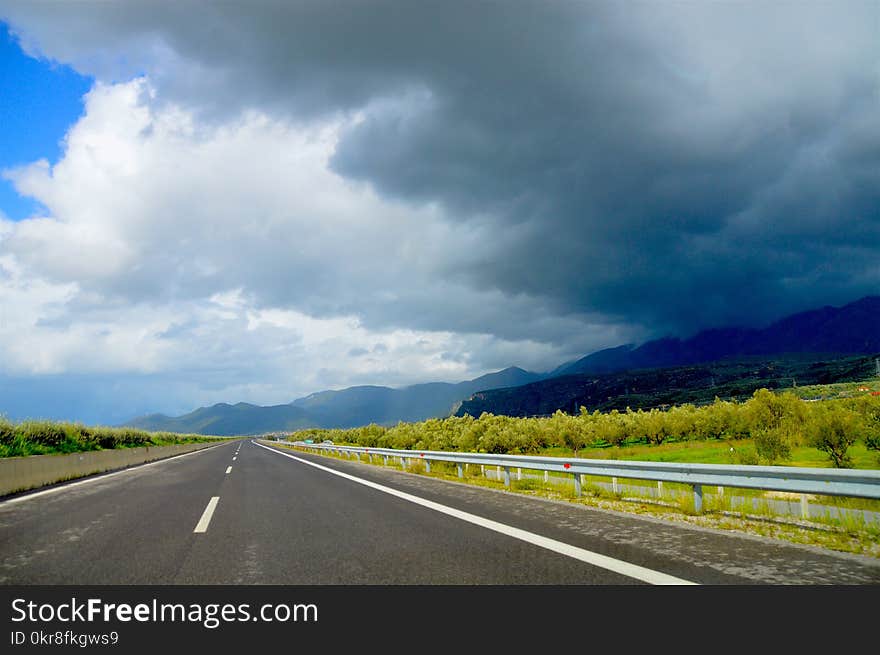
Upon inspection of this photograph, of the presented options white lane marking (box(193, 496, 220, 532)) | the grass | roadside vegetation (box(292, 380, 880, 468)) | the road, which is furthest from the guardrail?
roadside vegetation (box(292, 380, 880, 468))

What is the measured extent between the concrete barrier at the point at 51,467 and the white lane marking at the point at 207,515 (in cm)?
584

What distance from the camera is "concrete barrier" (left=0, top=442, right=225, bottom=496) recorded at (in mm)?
13383

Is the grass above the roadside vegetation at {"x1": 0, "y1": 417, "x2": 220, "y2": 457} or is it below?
below

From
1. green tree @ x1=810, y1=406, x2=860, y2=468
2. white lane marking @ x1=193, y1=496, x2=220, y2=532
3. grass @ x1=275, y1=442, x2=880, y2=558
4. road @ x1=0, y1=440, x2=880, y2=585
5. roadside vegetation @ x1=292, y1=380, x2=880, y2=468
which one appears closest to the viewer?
road @ x1=0, y1=440, x2=880, y2=585

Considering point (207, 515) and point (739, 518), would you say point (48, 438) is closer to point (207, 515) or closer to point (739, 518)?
point (207, 515)

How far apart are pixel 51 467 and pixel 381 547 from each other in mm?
15104

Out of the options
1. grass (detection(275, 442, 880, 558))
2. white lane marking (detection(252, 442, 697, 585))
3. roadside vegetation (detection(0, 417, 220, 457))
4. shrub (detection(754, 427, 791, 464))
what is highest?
roadside vegetation (detection(0, 417, 220, 457))

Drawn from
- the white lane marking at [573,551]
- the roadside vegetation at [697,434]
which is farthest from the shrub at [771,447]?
the white lane marking at [573,551]

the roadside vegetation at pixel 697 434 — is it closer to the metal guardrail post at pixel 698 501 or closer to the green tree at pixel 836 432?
the green tree at pixel 836 432

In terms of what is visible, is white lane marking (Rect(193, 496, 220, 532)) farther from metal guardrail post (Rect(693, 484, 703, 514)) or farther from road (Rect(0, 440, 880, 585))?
metal guardrail post (Rect(693, 484, 703, 514))

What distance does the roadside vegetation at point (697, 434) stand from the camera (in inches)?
2277

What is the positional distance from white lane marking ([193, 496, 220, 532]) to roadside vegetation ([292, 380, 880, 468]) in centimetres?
4425

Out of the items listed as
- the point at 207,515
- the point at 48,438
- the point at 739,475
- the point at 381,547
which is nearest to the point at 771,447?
the point at 739,475
